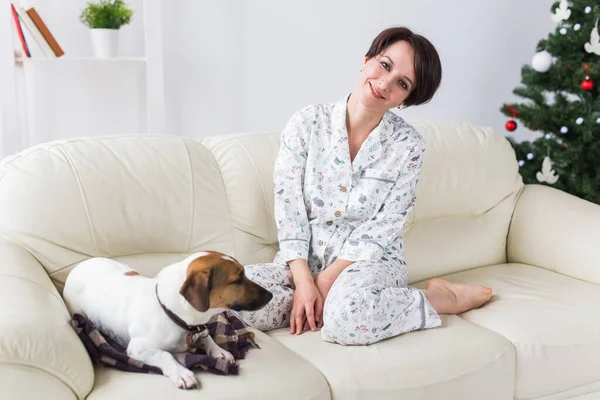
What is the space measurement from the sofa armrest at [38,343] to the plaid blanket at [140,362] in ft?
0.20

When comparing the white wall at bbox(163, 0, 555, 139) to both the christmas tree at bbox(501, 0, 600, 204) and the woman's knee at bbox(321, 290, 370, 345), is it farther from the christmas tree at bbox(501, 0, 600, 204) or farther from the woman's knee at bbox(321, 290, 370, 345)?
the woman's knee at bbox(321, 290, 370, 345)

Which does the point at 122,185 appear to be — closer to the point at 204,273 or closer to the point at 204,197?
the point at 204,197

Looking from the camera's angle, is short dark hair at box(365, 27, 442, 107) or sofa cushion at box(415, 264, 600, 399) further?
short dark hair at box(365, 27, 442, 107)

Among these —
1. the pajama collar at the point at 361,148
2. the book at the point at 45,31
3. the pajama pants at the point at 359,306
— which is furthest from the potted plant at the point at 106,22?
the pajama pants at the point at 359,306

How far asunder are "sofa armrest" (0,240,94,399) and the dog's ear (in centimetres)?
25

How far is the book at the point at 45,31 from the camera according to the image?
10.3ft

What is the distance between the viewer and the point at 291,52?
147 inches

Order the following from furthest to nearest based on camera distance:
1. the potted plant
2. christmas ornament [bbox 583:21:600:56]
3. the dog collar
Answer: the potted plant, christmas ornament [bbox 583:21:600:56], the dog collar

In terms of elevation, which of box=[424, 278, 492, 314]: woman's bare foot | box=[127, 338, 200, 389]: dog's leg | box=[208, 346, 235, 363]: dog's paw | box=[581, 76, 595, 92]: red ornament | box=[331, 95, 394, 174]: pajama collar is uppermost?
box=[581, 76, 595, 92]: red ornament

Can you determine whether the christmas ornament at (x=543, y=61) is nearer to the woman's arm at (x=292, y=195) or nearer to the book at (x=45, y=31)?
the woman's arm at (x=292, y=195)

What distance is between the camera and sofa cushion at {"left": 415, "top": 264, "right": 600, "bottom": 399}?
79.9 inches

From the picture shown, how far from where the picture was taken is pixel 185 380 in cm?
159

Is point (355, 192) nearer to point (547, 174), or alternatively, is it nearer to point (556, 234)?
point (556, 234)

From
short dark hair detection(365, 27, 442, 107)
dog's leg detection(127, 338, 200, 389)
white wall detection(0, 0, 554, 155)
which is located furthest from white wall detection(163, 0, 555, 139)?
dog's leg detection(127, 338, 200, 389)
